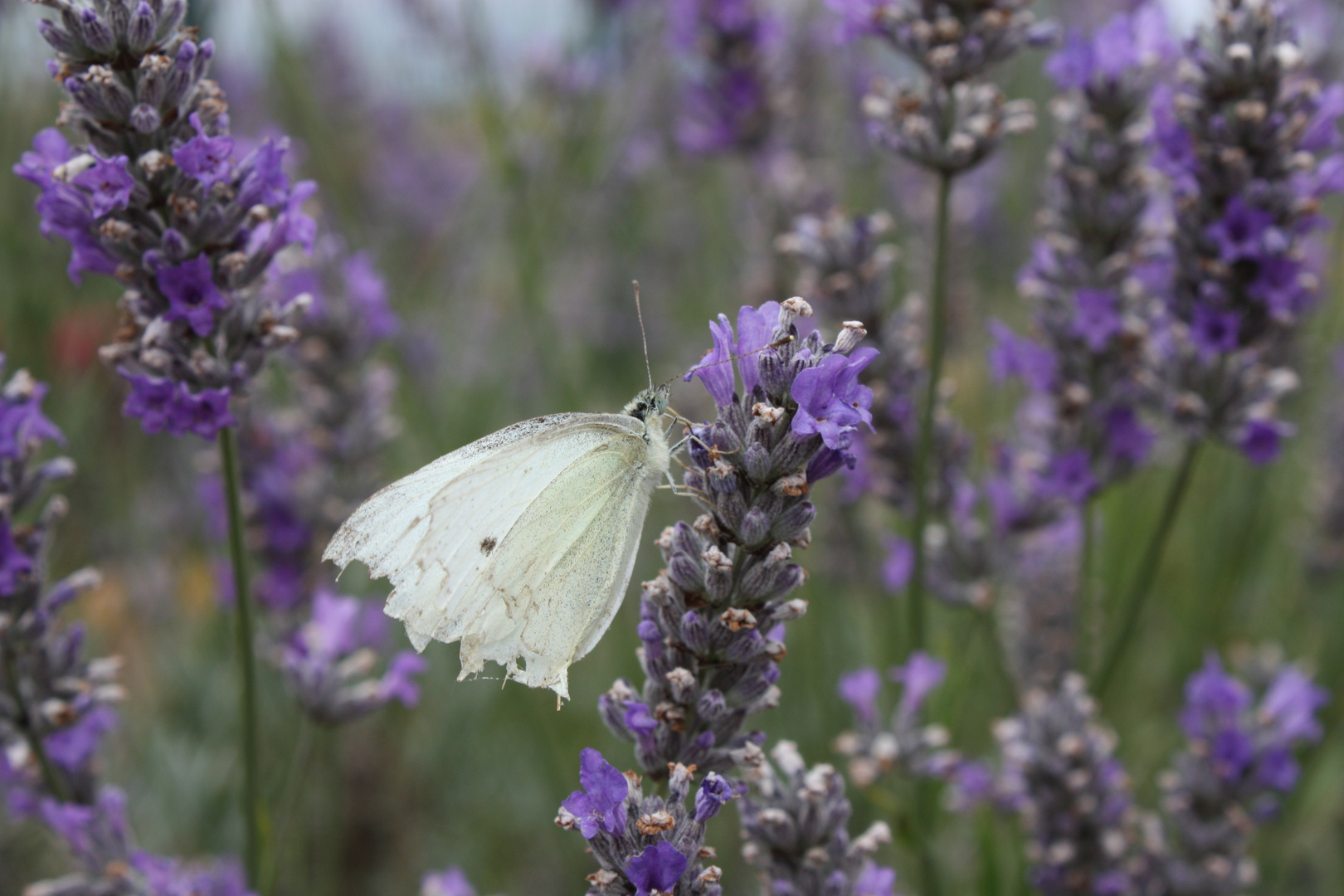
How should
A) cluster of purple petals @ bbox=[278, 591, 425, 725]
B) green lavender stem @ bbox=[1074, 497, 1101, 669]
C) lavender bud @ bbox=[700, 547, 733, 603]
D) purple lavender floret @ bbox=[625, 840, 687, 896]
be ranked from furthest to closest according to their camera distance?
green lavender stem @ bbox=[1074, 497, 1101, 669], cluster of purple petals @ bbox=[278, 591, 425, 725], lavender bud @ bbox=[700, 547, 733, 603], purple lavender floret @ bbox=[625, 840, 687, 896]

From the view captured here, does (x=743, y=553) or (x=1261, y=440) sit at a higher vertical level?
(x=743, y=553)

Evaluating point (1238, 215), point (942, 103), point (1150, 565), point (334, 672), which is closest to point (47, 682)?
point (334, 672)

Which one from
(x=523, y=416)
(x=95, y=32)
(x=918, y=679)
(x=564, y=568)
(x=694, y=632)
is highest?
(x=95, y=32)

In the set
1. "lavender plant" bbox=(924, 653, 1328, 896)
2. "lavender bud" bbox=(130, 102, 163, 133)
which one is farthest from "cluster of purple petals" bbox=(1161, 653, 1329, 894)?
"lavender bud" bbox=(130, 102, 163, 133)

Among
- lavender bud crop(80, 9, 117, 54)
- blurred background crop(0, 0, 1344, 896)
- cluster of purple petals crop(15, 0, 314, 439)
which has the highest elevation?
lavender bud crop(80, 9, 117, 54)

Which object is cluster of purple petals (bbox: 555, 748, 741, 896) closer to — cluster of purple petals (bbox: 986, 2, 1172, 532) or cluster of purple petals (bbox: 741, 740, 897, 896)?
cluster of purple petals (bbox: 741, 740, 897, 896)

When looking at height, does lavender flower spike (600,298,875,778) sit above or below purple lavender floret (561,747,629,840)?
above

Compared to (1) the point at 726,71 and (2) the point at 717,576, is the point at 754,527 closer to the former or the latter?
(2) the point at 717,576
